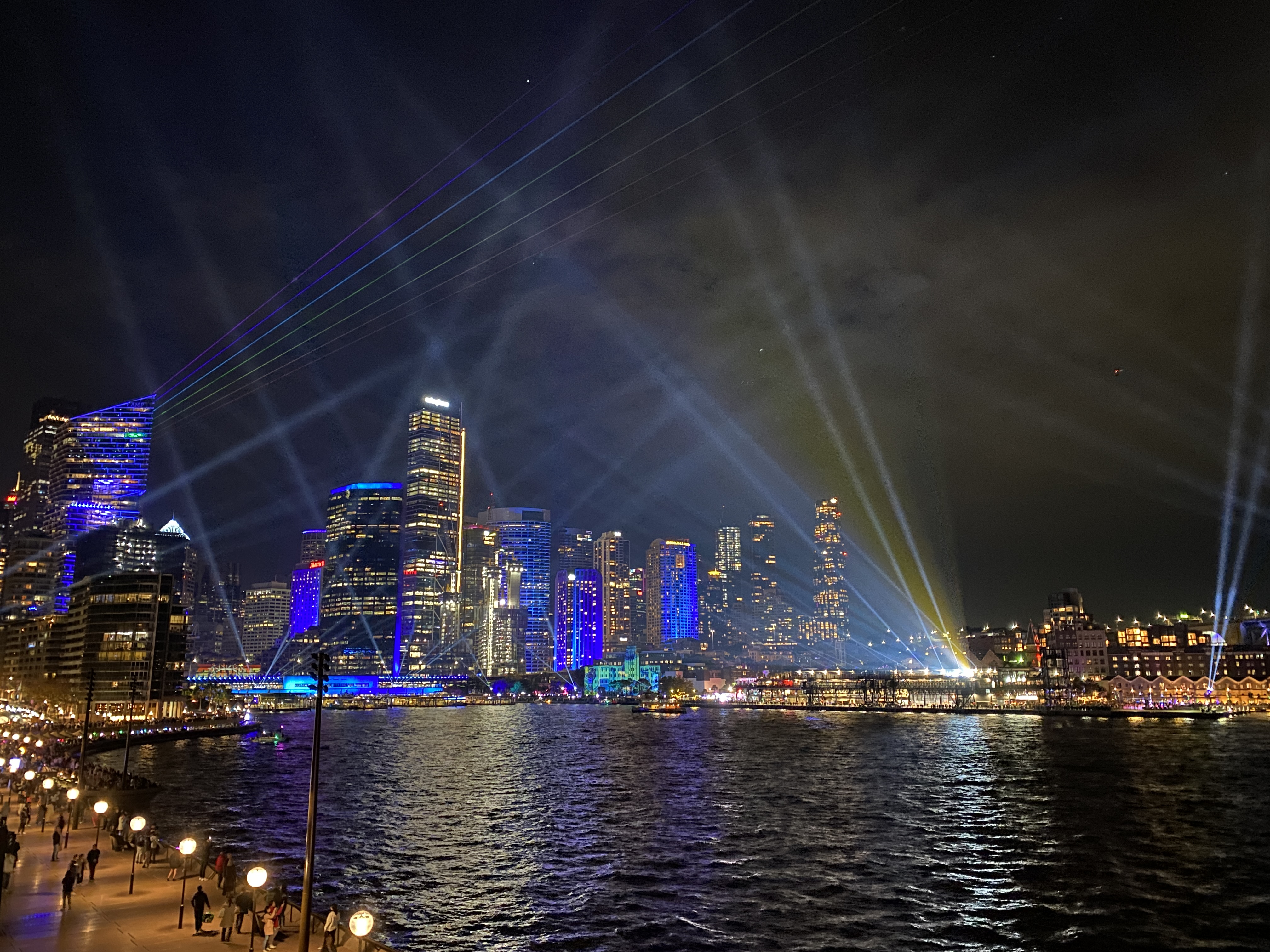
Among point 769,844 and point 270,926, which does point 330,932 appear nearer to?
point 270,926

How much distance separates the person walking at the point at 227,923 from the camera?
21.3 metres

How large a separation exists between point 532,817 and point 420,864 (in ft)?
42.6

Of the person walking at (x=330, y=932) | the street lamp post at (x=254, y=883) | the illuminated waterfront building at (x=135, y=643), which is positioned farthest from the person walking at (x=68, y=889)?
the illuminated waterfront building at (x=135, y=643)

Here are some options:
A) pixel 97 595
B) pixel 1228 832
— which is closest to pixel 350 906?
pixel 1228 832

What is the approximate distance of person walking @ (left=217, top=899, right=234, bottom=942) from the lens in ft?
69.9

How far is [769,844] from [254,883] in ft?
93.7

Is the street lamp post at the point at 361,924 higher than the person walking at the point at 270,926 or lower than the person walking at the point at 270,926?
higher

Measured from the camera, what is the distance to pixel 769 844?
141ft

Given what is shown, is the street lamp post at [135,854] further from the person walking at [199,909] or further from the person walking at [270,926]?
the person walking at [270,926]

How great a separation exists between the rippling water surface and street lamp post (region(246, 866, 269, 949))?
7778mm

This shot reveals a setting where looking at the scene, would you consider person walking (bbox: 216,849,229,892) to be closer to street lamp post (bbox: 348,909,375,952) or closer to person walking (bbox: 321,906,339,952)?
person walking (bbox: 321,906,339,952)

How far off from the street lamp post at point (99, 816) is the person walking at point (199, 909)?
365 inches

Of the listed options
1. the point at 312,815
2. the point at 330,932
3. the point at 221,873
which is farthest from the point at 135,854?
the point at 312,815

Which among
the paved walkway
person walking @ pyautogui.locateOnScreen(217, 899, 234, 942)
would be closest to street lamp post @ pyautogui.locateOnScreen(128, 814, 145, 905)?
the paved walkway
